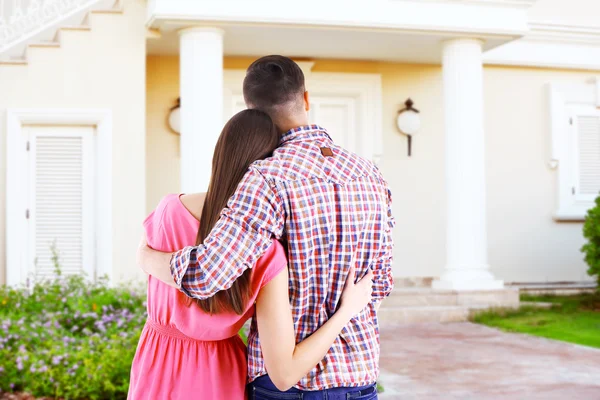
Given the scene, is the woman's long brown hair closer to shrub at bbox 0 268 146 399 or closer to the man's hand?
the man's hand

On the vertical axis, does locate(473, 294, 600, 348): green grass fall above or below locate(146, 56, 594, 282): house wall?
below

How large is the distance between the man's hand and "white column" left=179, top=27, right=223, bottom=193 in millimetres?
5908

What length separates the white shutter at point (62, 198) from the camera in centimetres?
836

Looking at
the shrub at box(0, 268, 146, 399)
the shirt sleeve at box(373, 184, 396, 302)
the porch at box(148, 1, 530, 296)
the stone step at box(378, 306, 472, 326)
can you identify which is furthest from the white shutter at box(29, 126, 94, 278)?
the shirt sleeve at box(373, 184, 396, 302)

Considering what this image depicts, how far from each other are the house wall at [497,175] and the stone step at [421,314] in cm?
164

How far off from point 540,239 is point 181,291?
9.39 meters

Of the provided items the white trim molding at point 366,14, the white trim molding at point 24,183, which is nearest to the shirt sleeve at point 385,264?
the white trim molding at point 366,14

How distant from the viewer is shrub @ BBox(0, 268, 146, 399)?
487cm

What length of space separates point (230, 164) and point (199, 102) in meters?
6.18

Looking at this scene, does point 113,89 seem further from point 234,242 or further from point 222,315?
point 234,242

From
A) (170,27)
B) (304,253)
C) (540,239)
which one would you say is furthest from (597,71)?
(304,253)

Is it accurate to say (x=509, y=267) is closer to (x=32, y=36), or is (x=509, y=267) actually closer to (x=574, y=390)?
(x=574, y=390)

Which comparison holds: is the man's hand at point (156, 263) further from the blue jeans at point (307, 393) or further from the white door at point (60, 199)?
the white door at point (60, 199)

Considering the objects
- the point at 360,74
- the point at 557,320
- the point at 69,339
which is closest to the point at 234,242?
the point at 69,339
